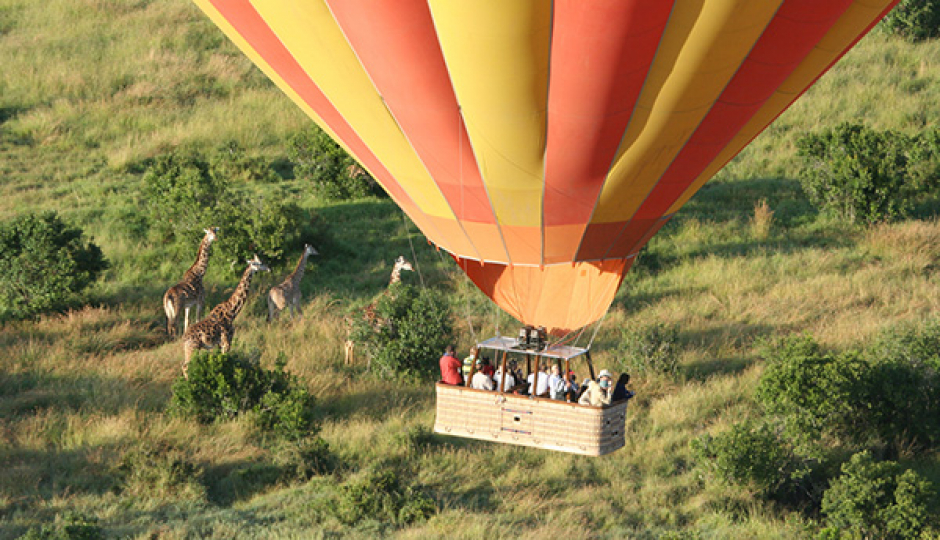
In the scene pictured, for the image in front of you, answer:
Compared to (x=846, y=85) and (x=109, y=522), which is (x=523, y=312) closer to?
(x=109, y=522)

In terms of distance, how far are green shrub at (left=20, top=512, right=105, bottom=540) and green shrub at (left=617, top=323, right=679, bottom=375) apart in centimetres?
812

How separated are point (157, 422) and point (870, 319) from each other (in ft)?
36.7

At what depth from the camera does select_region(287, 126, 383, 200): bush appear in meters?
24.5

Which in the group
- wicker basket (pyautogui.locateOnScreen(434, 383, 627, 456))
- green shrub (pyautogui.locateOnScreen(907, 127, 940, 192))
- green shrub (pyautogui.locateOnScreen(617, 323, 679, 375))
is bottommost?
wicker basket (pyautogui.locateOnScreen(434, 383, 627, 456))

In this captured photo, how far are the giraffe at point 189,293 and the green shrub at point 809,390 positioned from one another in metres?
8.57

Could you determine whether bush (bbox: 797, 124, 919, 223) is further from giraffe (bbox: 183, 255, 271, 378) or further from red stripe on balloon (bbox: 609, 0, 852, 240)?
red stripe on balloon (bbox: 609, 0, 852, 240)

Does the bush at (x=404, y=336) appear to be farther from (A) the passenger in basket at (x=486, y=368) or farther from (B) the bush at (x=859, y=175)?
(B) the bush at (x=859, y=175)

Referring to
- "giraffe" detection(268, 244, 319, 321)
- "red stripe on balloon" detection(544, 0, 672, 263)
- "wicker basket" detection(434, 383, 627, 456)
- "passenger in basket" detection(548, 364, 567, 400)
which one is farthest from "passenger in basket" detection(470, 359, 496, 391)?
"giraffe" detection(268, 244, 319, 321)

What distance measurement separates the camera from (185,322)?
63.4ft

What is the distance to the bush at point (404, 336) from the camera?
1803 centimetres

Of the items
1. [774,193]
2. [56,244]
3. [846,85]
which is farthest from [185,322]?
[846,85]

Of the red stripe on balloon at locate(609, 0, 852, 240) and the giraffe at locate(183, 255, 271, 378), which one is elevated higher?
the red stripe on balloon at locate(609, 0, 852, 240)

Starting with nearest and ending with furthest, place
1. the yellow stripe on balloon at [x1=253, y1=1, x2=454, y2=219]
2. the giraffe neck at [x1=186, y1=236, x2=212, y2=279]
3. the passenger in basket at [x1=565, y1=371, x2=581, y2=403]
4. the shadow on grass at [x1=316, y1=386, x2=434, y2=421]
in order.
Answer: the yellow stripe on balloon at [x1=253, y1=1, x2=454, y2=219], the passenger in basket at [x1=565, y1=371, x2=581, y2=403], the shadow on grass at [x1=316, y1=386, x2=434, y2=421], the giraffe neck at [x1=186, y1=236, x2=212, y2=279]

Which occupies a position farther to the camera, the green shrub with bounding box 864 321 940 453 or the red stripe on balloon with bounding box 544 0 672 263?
the green shrub with bounding box 864 321 940 453
